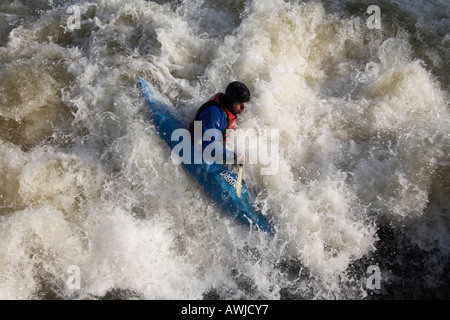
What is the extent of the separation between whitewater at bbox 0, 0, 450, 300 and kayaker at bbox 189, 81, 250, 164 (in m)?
0.49

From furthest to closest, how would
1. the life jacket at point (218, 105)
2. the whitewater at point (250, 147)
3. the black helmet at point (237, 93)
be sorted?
1. the life jacket at point (218, 105)
2. the black helmet at point (237, 93)
3. the whitewater at point (250, 147)

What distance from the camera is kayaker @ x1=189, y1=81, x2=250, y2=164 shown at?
3.74 m

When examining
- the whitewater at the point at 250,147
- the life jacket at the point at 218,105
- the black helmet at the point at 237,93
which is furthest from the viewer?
the life jacket at the point at 218,105

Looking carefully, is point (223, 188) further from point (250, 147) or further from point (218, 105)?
point (218, 105)

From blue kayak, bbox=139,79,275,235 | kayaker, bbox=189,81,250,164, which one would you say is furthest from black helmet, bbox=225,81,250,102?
blue kayak, bbox=139,79,275,235

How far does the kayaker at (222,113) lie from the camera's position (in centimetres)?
374

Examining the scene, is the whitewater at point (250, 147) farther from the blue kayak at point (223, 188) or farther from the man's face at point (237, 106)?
the man's face at point (237, 106)

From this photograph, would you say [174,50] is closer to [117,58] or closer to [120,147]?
[117,58]

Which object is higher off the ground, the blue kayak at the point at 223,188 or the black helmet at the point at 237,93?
the black helmet at the point at 237,93

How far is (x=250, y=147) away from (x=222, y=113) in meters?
0.71

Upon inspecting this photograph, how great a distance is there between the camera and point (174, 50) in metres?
5.30

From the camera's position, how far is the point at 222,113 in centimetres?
385

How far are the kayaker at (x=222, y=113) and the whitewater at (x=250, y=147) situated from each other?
1.59 ft

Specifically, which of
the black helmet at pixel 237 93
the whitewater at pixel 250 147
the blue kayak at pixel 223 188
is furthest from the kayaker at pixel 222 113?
the whitewater at pixel 250 147
